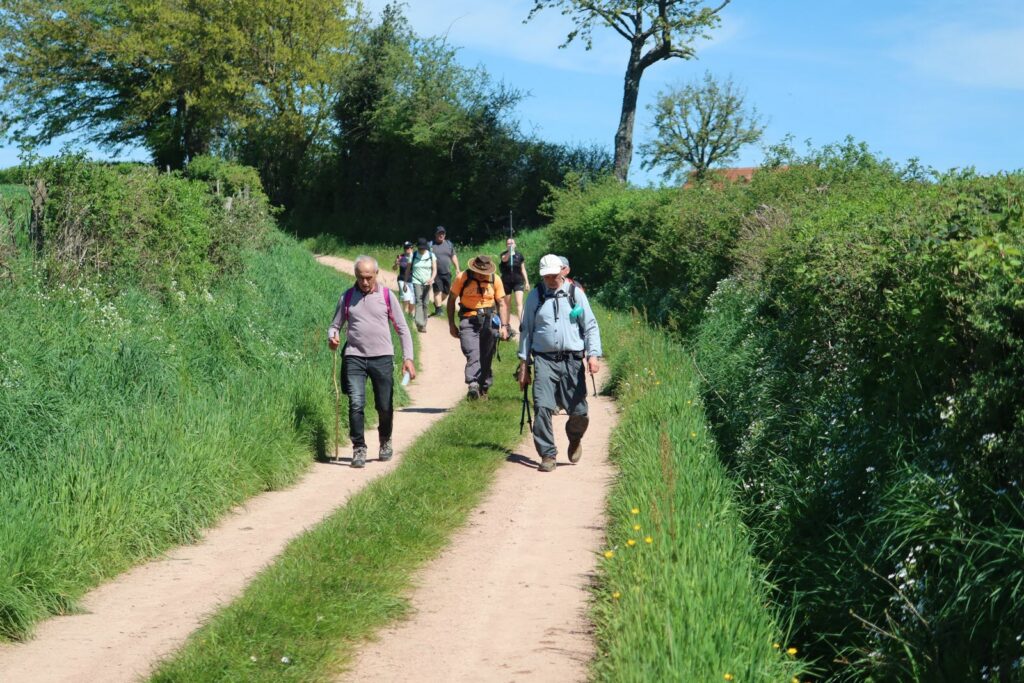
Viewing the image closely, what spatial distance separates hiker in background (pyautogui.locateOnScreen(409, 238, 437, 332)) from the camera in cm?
2064

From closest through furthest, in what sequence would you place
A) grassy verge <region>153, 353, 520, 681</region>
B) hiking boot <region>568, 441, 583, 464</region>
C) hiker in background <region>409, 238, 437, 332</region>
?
grassy verge <region>153, 353, 520, 681</region>
hiking boot <region>568, 441, 583, 464</region>
hiker in background <region>409, 238, 437, 332</region>

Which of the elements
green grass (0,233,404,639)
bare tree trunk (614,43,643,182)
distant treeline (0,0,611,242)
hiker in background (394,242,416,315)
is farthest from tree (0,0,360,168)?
green grass (0,233,404,639)

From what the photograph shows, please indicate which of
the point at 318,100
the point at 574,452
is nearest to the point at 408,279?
the point at 574,452

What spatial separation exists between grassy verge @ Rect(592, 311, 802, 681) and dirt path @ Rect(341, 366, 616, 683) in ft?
0.68

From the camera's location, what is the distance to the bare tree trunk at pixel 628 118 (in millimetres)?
35625

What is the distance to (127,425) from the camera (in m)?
9.43

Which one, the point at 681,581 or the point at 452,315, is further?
the point at 452,315

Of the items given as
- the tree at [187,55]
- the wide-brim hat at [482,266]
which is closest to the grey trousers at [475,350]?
the wide-brim hat at [482,266]

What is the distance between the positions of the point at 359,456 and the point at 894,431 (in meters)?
5.59

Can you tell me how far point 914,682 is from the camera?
5348 mm

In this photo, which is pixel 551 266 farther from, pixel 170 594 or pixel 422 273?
pixel 422 273

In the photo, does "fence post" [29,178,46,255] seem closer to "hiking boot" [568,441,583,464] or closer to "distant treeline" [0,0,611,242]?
"hiking boot" [568,441,583,464]

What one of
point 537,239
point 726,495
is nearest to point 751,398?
point 726,495

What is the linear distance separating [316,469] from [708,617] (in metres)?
5.94
